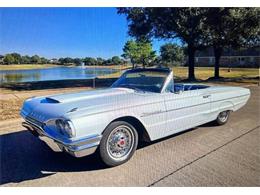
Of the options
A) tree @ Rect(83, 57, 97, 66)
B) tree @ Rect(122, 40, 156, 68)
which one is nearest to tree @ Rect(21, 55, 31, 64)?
tree @ Rect(83, 57, 97, 66)

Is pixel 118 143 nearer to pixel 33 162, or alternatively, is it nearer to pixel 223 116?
pixel 33 162

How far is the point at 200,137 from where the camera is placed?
15.7ft

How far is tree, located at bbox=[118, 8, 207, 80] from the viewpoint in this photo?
1489 cm

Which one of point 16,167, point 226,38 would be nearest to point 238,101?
point 16,167

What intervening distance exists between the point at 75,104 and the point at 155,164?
1341mm

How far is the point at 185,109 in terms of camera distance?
445cm

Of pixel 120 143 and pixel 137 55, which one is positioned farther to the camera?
pixel 137 55

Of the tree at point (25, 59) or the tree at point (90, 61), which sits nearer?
the tree at point (90, 61)

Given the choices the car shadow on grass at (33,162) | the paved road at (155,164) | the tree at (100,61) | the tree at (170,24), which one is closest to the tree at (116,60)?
the tree at (100,61)

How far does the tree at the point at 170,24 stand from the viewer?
1489 centimetres

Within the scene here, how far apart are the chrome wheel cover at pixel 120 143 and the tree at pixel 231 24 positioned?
1288 cm

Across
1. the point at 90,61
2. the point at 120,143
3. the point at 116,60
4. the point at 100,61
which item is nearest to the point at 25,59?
the point at 90,61

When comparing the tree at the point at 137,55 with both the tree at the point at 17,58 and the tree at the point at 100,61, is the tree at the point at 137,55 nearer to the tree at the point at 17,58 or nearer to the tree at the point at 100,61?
the tree at the point at 100,61

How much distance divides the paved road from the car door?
1.01 ft
